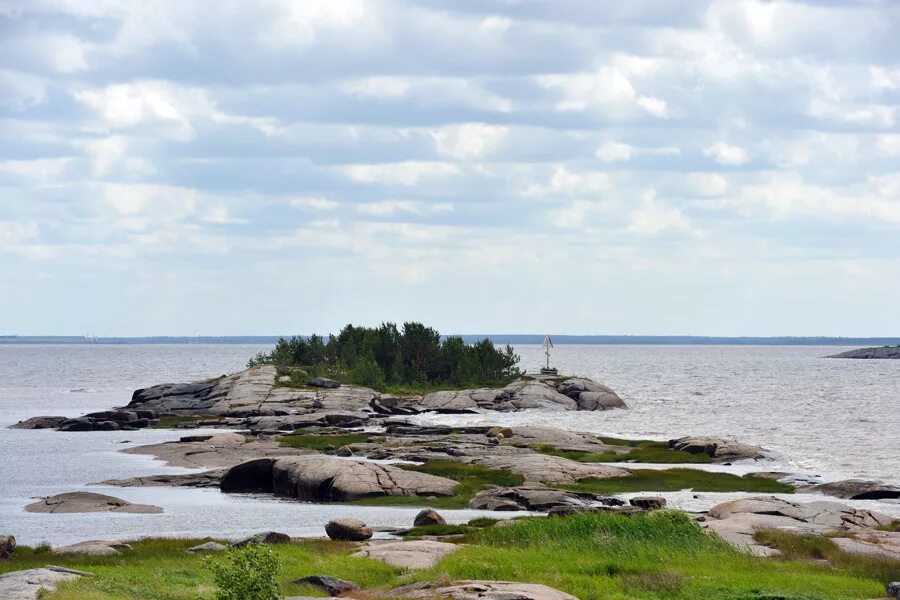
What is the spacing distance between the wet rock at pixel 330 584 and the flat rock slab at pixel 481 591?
1.19m

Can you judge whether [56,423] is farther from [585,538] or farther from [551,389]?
[585,538]

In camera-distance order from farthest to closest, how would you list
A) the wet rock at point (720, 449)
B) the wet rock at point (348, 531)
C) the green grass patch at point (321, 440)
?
1. the green grass patch at point (321, 440)
2. the wet rock at point (720, 449)
3. the wet rock at point (348, 531)

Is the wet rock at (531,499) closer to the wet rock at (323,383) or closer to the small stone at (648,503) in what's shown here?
the small stone at (648,503)

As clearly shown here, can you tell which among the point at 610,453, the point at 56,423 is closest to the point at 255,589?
the point at 610,453

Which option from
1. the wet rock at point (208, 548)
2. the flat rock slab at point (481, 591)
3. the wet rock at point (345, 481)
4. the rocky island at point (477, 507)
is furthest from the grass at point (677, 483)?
the flat rock slab at point (481, 591)

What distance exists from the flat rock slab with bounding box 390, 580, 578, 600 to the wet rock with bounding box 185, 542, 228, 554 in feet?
27.7

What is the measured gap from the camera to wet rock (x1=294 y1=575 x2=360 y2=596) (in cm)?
2359

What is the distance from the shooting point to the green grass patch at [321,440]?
62.0m

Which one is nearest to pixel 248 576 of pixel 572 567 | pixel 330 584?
pixel 330 584

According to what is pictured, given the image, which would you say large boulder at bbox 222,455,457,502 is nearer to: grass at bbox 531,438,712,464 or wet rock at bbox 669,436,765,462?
grass at bbox 531,438,712,464

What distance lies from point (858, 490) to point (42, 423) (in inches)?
2260

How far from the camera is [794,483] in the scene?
1923 inches

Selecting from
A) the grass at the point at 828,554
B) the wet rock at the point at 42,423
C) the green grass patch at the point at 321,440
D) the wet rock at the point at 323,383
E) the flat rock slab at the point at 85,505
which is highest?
the wet rock at the point at 323,383

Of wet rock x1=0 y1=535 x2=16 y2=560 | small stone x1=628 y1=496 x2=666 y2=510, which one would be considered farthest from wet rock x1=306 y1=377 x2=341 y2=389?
wet rock x1=0 y1=535 x2=16 y2=560
